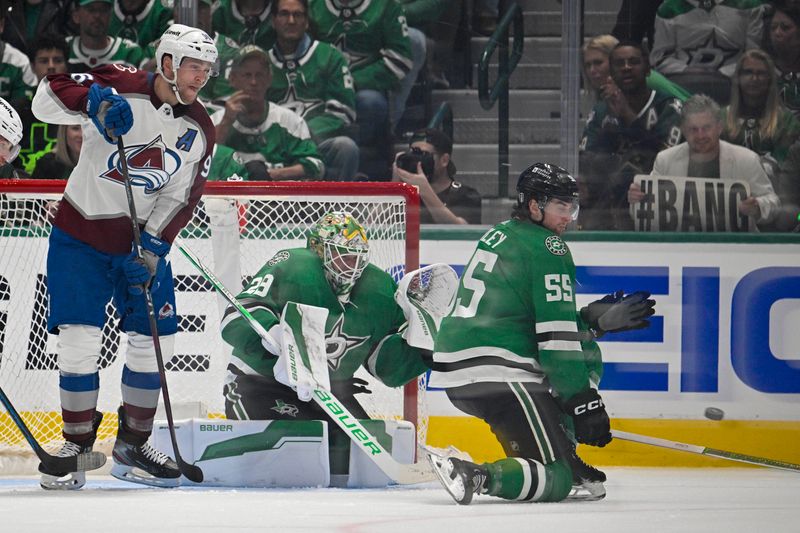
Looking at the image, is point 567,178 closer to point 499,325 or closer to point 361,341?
point 499,325

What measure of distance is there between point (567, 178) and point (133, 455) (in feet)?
4.67

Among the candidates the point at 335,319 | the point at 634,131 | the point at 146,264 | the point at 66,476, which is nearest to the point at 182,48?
the point at 146,264

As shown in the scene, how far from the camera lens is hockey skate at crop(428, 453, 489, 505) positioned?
304 centimetres

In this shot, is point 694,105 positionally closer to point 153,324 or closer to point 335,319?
point 335,319

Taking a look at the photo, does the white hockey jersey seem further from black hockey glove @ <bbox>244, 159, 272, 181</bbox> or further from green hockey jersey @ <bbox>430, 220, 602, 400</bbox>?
black hockey glove @ <bbox>244, 159, 272, 181</bbox>

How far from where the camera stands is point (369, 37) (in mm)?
5000

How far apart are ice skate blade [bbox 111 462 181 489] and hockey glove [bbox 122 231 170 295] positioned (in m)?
0.50

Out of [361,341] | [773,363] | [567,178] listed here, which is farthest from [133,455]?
[773,363]

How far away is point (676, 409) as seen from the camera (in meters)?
4.43

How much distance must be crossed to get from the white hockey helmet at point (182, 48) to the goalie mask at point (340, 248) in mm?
641

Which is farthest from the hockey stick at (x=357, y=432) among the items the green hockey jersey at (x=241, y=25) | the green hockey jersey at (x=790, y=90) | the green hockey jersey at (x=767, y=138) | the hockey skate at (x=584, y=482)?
the green hockey jersey at (x=790, y=90)

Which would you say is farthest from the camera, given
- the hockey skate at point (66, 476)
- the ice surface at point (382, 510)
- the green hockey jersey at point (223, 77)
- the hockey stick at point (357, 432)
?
the green hockey jersey at point (223, 77)

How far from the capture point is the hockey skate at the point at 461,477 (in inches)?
120

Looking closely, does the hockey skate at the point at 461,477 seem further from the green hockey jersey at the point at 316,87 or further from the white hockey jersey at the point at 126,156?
the green hockey jersey at the point at 316,87
